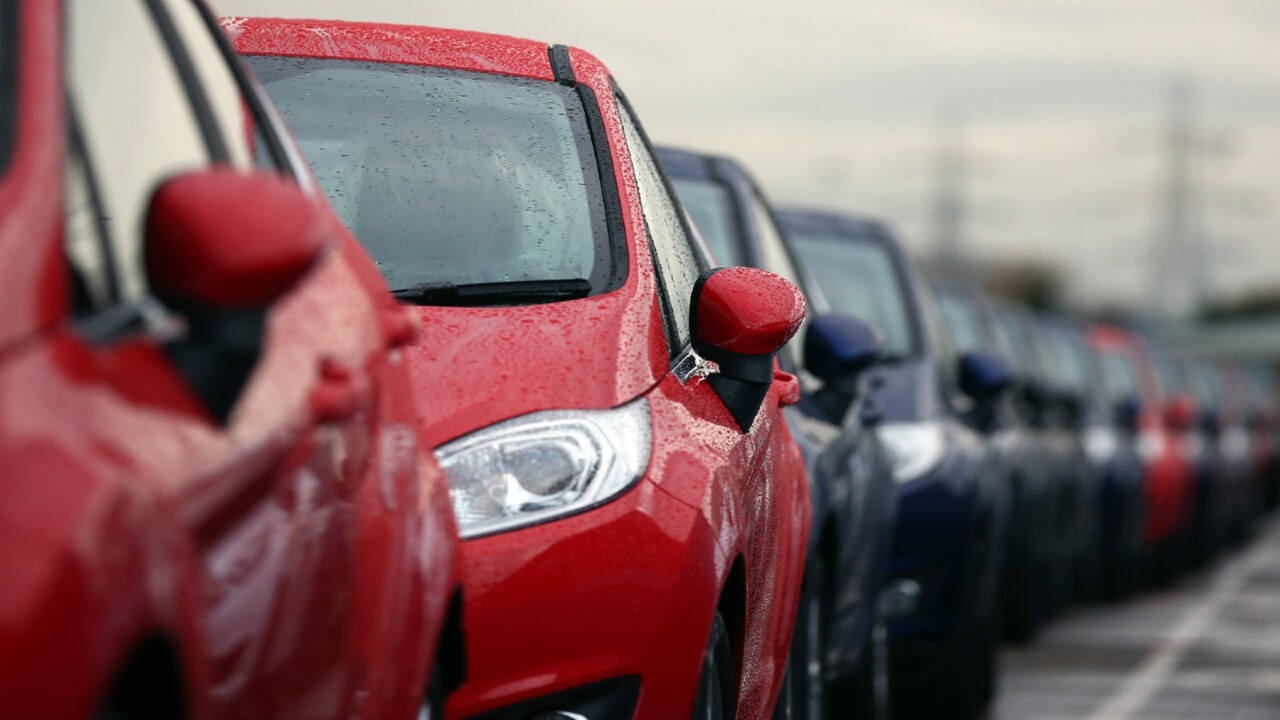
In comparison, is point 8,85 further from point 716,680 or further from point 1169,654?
point 1169,654

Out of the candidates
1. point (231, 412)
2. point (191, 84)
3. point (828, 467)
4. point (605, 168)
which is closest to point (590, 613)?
point (605, 168)

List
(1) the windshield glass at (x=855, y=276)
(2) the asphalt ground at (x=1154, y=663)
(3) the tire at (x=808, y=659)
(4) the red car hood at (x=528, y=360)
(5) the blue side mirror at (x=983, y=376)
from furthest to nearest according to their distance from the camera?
1. (5) the blue side mirror at (x=983, y=376)
2. (2) the asphalt ground at (x=1154, y=663)
3. (1) the windshield glass at (x=855, y=276)
4. (3) the tire at (x=808, y=659)
5. (4) the red car hood at (x=528, y=360)

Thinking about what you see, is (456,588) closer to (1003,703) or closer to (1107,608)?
(1003,703)

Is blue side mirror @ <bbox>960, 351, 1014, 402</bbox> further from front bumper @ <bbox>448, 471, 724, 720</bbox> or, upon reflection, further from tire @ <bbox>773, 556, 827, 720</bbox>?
front bumper @ <bbox>448, 471, 724, 720</bbox>

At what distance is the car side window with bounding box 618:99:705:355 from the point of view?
564 centimetres

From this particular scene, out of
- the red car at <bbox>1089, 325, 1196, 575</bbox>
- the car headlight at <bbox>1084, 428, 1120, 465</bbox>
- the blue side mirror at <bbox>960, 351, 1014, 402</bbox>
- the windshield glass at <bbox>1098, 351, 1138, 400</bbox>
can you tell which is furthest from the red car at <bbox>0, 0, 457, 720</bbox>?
the windshield glass at <bbox>1098, 351, 1138, 400</bbox>

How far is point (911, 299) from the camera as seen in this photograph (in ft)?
37.6

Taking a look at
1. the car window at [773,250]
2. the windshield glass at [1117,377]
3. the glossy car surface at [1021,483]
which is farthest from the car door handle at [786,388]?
the windshield glass at [1117,377]

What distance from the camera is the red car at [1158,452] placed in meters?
22.4

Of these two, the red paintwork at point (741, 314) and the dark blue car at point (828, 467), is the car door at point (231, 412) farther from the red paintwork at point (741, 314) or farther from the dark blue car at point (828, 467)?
the dark blue car at point (828, 467)

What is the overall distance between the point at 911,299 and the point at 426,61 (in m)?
5.66

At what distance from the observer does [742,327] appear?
557cm

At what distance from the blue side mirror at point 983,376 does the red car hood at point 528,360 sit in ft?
22.6

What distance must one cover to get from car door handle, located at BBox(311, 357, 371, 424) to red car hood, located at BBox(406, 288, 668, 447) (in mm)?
1016
